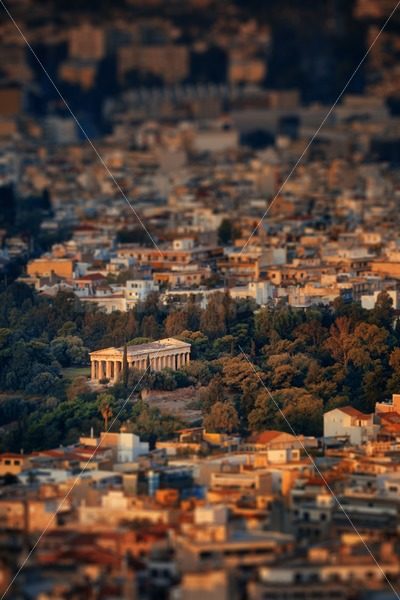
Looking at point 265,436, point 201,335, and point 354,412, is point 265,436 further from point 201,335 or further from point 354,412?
point 201,335

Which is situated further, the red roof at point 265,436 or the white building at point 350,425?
the white building at point 350,425

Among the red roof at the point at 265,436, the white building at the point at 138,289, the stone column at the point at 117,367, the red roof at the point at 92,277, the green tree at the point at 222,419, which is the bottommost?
the red roof at the point at 265,436

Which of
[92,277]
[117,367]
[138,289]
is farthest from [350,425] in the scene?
[92,277]

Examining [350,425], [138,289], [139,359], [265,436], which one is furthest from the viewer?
[138,289]

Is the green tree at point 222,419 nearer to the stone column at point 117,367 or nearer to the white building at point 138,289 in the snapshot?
the stone column at point 117,367

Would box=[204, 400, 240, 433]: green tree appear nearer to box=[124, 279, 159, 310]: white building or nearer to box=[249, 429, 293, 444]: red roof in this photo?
box=[249, 429, 293, 444]: red roof

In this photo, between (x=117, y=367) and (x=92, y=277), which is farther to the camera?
(x=92, y=277)

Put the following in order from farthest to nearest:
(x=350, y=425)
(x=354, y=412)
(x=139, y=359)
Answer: (x=139, y=359)
(x=354, y=412)
(x=350, y=425)

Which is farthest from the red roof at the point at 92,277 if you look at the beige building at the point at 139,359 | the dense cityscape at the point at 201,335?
the beige building at the point at 139,359
